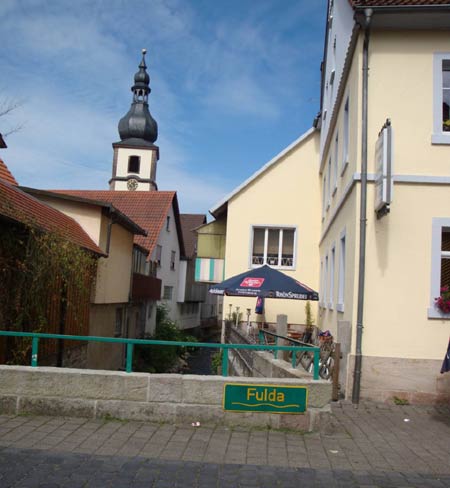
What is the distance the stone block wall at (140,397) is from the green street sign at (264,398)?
0.06 meters

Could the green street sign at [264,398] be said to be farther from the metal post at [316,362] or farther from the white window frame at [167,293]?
the white window frame at [167,293]

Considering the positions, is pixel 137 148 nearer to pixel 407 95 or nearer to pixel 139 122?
pixel 139 122

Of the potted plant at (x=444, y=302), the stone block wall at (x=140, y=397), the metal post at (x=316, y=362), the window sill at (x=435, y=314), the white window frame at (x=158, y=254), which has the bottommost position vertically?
the stone block wall at (x=140, y=397)

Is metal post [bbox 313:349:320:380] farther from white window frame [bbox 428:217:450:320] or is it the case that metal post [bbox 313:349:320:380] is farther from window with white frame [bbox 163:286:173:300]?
window with white frame [bbox 163:286:173:300]

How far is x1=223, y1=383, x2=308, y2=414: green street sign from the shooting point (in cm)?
698

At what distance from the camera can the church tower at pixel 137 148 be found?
60500 millimetres

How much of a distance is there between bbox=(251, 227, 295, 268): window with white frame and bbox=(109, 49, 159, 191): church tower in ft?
130

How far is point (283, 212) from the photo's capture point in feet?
70.0

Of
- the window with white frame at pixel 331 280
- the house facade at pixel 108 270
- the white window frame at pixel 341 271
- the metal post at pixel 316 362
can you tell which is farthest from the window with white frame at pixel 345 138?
the house facade at pixel 108 270

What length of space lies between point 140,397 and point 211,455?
1558mm

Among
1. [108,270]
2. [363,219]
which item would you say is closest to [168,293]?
[108,270]

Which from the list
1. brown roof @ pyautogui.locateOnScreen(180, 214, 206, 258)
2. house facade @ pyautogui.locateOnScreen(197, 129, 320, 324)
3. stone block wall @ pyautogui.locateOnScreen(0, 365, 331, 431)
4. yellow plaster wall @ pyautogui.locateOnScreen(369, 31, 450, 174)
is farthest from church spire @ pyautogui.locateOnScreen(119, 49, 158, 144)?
stone block wall @ pyautogui.locateOnScreen(0, 365, 331, 431)

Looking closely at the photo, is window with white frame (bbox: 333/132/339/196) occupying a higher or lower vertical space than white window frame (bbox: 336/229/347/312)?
higher

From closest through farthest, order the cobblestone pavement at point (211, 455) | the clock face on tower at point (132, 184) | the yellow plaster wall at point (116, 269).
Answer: the cobblestone pavement at point (211, 455)
the yellow plaster wall at point (116, 269)
the clock face on tower at point (132, 184)
